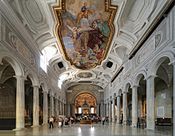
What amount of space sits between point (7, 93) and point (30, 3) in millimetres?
14438

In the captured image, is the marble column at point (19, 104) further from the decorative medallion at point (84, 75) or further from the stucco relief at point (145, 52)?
the decorative medallion at point (84, 75)

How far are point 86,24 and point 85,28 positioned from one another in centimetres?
95

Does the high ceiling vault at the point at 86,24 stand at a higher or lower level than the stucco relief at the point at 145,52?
higher

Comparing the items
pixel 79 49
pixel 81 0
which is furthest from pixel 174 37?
pixel 79 49

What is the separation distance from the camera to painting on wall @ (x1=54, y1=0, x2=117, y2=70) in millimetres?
20562

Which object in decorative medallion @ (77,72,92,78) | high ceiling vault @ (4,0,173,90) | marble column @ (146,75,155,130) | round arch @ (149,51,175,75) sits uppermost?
high ceiling vault @ (4,0,173,90)

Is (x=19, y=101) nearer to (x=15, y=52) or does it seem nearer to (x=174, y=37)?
(x=15, y=52)

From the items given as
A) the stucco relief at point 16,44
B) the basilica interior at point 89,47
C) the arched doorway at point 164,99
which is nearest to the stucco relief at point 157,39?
the basilica interior at point 89,47

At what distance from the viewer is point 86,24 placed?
949 inches

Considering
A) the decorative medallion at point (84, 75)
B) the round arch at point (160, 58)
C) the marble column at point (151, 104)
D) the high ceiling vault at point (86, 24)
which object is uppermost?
the high ceiling vault at point (86, 24)

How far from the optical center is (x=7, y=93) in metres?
30.2

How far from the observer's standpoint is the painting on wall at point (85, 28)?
67.5ft

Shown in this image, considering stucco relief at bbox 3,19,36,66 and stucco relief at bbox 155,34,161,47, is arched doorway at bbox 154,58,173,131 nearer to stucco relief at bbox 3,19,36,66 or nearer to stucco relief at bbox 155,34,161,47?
stucco relief at bbox 155,34,161,47

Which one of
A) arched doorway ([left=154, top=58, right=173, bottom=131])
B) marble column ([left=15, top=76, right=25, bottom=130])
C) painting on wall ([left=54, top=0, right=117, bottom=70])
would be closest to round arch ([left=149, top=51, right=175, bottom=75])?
painting on wall ([left=54, top=0, right=117, bottom=70])
